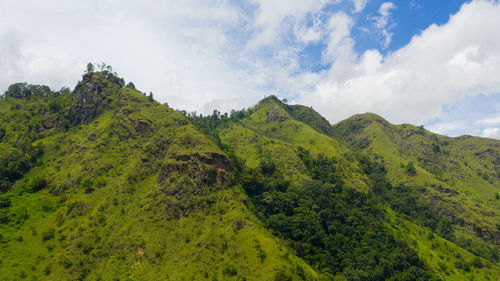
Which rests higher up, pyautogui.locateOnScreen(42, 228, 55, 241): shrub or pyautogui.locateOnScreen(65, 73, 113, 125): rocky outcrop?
pyautogui.locateOnScreen(65, 73, 113, 125): rocky outcrop

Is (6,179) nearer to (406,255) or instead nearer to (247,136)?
(247,136)

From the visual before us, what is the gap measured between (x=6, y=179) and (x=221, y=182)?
84.1 metres

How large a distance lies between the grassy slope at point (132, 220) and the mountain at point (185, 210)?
1.25 ft

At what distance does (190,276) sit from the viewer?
218 ft

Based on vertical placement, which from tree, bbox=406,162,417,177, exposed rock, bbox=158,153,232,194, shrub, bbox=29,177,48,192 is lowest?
shrub, bbox=29,177,48,192

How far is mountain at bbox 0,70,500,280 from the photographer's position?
71.4 m

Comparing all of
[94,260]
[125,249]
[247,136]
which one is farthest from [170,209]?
[247,136]

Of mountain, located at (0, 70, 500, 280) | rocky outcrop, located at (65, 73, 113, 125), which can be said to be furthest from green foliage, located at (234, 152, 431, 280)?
rocky outcrop, located at (65, 73, 113, 125)

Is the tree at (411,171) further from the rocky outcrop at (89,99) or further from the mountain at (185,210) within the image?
the rocky outcrop at (89,99)

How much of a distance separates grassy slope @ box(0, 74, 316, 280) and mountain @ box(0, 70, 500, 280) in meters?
0.38

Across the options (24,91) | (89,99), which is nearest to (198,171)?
(89,99)

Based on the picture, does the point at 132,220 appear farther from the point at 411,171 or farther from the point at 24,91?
the point at 411,171

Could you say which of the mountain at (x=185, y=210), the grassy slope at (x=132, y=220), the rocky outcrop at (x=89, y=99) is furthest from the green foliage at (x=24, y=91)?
the grassy slope at (x=132, y=220)

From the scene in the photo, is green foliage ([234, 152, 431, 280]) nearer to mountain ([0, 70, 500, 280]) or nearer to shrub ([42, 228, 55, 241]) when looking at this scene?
mountain ([0, 70, 500, 280])
